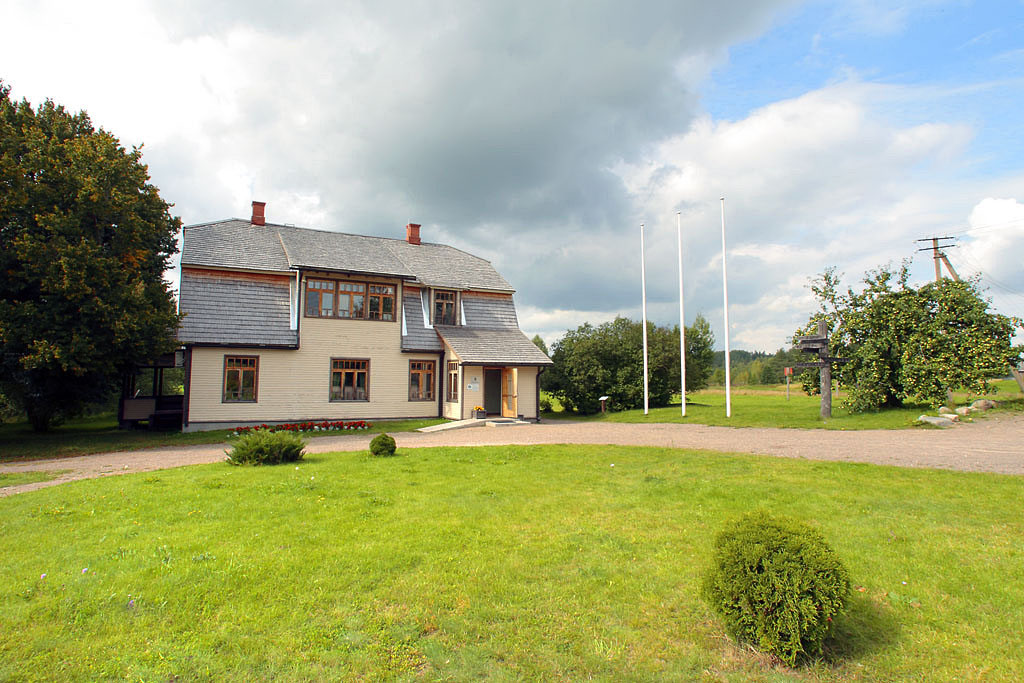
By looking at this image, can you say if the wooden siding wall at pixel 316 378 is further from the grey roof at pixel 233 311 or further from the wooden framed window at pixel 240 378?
the grey roof at pixel 233 311

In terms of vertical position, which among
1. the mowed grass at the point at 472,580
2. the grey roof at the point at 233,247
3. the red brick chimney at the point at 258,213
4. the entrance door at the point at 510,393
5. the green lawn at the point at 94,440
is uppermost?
the red brick chimney at the point at 258,213

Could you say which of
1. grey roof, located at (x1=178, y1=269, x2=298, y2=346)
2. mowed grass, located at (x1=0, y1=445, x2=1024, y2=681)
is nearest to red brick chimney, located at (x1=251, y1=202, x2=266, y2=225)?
grey roof, located at (x1=178, y1=269, x2=298, y2=346)

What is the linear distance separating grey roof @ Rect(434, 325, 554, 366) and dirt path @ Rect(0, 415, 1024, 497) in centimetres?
446

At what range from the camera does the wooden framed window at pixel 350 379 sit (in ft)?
79.6

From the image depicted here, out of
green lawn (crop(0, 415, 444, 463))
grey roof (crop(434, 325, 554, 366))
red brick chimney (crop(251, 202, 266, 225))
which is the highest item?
red brick chimney (crop(251, 202, 266, 225))

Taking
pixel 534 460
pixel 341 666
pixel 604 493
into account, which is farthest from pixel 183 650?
pixel 534 460

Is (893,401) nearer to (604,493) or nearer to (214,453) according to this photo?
(604,493)

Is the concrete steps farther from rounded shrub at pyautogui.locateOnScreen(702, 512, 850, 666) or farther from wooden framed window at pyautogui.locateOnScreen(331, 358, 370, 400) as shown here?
rounded shrub at pyautogui.locateOnScreen(702, 512, 850, 666)

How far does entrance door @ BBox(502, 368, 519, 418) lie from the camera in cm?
2681

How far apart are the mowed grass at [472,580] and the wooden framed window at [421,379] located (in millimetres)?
16530

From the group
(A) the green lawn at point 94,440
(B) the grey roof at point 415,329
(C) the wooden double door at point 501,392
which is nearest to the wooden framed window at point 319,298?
(B) the grey roof at point 415,329

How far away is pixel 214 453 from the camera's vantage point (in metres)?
15.7

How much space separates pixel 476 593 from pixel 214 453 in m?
13.3

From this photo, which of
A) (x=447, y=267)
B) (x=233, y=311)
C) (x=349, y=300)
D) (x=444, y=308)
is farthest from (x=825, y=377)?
(x=233, y=311)
